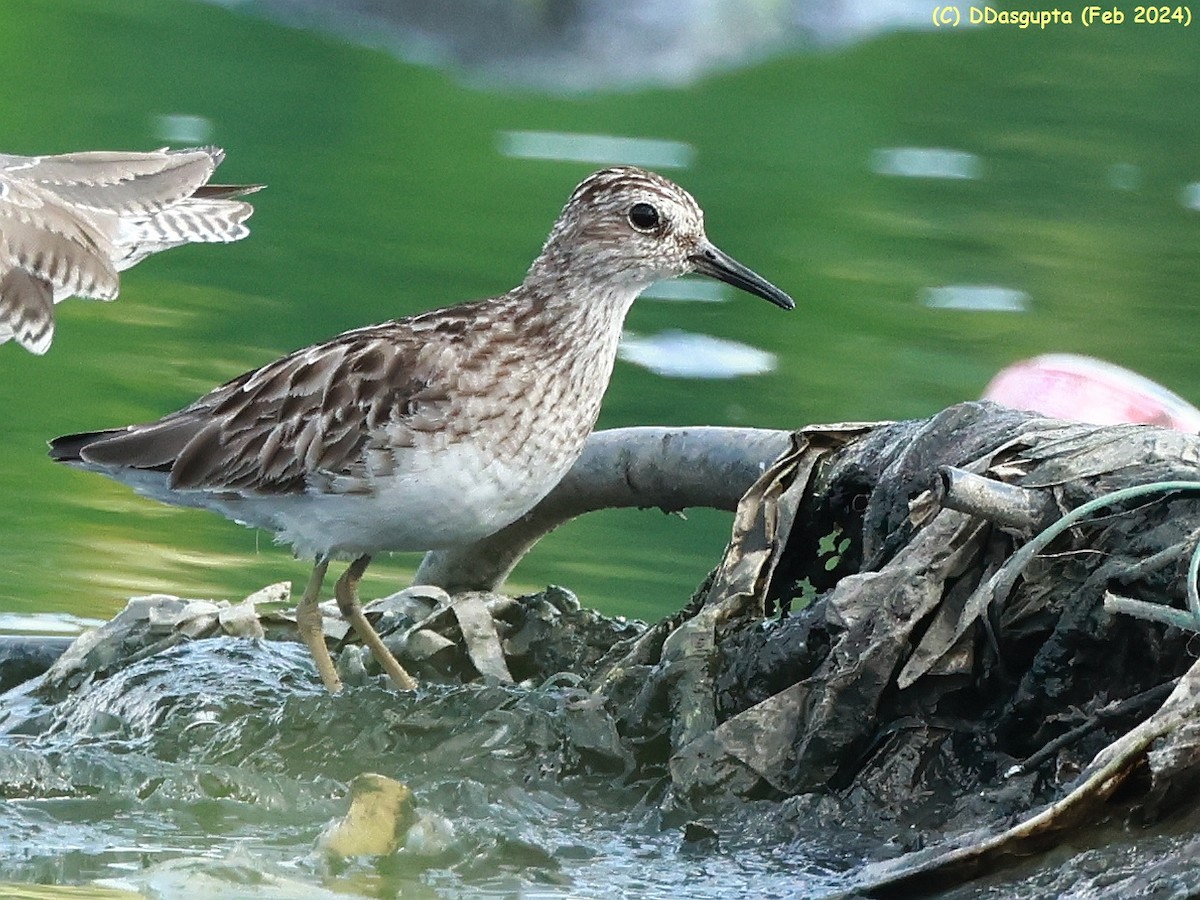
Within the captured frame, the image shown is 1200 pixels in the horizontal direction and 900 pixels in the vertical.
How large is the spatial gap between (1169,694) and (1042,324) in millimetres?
6629

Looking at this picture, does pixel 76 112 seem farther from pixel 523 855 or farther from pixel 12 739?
pixel 523 855

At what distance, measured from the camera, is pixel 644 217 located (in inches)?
242

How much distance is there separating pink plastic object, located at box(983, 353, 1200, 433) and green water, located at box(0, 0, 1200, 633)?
1.73 m

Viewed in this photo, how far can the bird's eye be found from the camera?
6129mm

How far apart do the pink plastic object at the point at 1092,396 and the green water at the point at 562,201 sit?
1733mm

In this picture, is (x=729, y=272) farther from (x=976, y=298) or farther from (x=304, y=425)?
(x=976, y=298)

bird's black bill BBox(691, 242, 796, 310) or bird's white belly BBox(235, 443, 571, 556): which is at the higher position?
bird's black bill BBox(691, 242, 796, 310)

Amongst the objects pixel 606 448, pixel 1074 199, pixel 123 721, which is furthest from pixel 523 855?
pixel 1074 199

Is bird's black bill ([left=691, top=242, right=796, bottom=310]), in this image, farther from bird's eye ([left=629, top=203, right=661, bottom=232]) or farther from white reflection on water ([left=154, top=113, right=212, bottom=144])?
white reflection on water ([left=154, top=113, right=212, bottom=144])

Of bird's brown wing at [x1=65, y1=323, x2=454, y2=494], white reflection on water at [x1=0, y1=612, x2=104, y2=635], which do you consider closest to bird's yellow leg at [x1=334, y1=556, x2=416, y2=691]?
bird's brown wing at [x1=65, y1=323, x2=454, y2=494]

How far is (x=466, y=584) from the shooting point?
684 centimetres

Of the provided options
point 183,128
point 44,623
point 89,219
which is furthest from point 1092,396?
point 183,128

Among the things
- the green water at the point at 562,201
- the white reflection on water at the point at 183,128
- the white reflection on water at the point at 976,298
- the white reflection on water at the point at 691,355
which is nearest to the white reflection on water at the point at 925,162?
the green water at the point at 562,201

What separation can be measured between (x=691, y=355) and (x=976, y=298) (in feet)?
6.04
